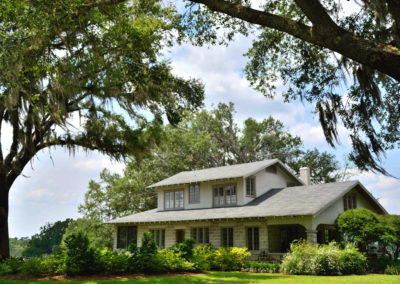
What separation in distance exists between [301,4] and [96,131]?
12024 millimetres

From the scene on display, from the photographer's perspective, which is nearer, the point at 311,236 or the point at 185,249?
the point at 185,249

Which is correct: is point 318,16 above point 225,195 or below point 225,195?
above

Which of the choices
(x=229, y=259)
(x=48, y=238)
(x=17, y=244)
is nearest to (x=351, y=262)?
(x=229, y=259)

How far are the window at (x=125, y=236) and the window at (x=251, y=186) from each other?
31.3 ft

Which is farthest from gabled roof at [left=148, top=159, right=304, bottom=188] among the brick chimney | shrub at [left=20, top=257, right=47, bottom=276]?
shrub at [left=20, top=257, right=47, bottom=276]

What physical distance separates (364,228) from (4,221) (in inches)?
659

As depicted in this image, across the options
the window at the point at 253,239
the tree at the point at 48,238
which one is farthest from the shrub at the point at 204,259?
the tree at the point at 48,238

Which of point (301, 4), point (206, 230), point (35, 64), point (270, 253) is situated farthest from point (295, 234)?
point (301, 4)

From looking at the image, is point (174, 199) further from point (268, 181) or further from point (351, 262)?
point (351, 262)

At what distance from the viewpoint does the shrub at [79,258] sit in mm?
13711

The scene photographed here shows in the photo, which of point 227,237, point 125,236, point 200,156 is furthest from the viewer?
point 200,156

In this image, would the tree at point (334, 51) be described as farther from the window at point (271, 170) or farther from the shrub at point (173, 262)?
the window at point (271, 170)

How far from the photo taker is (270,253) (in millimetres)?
21047

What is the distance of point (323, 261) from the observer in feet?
56.3
